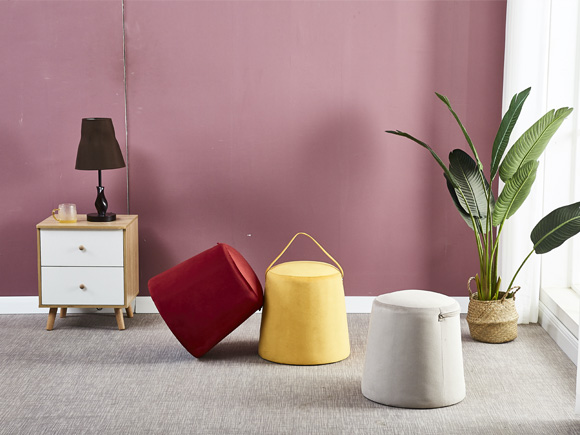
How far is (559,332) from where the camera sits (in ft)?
11.6

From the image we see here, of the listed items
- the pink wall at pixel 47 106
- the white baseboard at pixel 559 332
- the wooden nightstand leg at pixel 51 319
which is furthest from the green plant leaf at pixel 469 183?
the wooden nightstand leg at pixel 51 319

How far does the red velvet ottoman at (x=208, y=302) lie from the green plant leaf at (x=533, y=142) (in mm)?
1308

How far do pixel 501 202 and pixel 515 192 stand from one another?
85 mm

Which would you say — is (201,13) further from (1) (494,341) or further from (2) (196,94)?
(1) (494,341)

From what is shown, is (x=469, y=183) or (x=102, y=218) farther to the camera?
(x=102, y=218)

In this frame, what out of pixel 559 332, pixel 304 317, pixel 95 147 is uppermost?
pixel 95 147

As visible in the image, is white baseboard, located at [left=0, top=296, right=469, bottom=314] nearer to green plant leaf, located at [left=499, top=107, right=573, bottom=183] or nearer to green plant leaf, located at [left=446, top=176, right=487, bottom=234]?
green plant leaf, located at [left=446, top=176, right=487, bottom=234]

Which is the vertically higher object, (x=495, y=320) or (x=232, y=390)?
(x=495, y=320)

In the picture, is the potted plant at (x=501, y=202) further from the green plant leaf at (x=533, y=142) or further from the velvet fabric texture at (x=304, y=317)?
the velvet fabric texture at (x=304, y=317)

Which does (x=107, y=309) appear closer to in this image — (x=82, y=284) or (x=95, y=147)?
(x=82, y=284)

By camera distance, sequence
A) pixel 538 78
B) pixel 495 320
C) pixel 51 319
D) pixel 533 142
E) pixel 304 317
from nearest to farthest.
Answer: pixel 304 317
pixel 533 142
pixel 495 320
pixel 538 78
pixel 51 319

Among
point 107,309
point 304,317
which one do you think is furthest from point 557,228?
point 107,309

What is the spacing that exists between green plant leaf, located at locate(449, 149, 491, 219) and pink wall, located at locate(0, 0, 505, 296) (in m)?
0.47

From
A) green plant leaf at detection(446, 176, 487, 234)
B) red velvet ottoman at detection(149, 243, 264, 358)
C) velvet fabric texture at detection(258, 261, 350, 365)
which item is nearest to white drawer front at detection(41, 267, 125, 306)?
red velvet ottoman at detection(149, 243, 264, 358)
